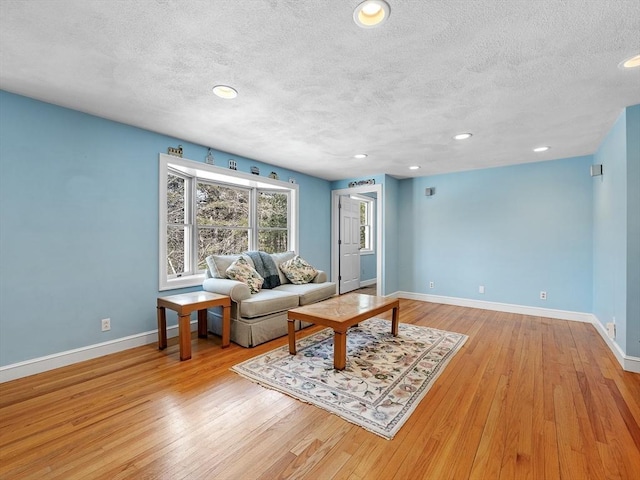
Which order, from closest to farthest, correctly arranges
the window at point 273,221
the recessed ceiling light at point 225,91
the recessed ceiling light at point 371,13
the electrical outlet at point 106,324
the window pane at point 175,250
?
the recessed ceiling light at point 371,13, the recessed ceiling light at point 225,91, the electrical outlet at point 106,324, the window pane at point 175,250, the window at point 273,221

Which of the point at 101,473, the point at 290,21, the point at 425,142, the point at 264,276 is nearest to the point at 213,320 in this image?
the point at 264,276

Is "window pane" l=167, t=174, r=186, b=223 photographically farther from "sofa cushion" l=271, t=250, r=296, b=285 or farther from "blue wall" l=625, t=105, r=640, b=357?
"blue wall" l=625, t=105, r=640, b=357

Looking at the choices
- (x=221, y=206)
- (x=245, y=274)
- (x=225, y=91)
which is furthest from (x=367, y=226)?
(x=225, y=91)

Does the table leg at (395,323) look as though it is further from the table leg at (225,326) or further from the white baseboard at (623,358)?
the white baseboard at (623,358)

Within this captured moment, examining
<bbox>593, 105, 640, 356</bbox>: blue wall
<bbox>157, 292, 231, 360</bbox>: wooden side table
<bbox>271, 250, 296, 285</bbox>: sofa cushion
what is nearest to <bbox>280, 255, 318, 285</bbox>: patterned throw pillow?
<bbox>271, 250, 296, 285</bbox>: sofa cushion

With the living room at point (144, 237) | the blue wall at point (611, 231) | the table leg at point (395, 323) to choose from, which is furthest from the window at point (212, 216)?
the blue wall at point (611, 231)

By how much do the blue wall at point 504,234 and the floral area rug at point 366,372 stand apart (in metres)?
1.82

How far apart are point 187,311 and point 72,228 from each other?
127cm

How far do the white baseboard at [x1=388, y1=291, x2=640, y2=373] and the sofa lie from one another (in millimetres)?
2376

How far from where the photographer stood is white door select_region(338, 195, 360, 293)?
19.8 feet

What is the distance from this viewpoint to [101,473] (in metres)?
1.44

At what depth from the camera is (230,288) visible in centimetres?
316

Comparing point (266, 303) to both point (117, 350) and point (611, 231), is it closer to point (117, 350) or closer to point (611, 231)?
point (117, 350)

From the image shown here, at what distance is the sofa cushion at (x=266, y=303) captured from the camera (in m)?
3.10
